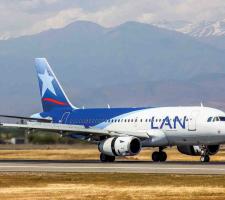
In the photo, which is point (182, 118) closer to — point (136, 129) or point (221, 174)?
point (136, 129)

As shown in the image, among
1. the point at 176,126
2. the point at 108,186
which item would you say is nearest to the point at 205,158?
the point at 176,126

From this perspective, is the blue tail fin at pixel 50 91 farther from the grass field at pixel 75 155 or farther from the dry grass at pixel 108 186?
the dry grass at pixel 108 186

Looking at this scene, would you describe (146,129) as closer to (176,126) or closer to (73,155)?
(176,126)

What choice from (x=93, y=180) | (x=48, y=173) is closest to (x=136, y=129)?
(x=48, y=173)

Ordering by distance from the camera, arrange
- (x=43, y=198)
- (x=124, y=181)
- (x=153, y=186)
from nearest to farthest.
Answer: (x=43, y=198), (x=153, y=186), (x=124, y=181)

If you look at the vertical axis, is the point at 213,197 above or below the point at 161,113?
below

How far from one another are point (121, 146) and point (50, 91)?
16513mm

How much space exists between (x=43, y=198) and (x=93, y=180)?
9080 millimetres

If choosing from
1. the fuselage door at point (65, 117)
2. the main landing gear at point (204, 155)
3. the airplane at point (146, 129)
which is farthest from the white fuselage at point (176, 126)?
the fuselage door at point (65, 117)

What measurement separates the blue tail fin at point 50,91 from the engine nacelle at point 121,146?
1270cm

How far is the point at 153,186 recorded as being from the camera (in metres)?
43.0

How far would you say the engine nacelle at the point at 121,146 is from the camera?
6794 cm

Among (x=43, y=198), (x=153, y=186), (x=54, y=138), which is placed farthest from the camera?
(x=54, y=138)

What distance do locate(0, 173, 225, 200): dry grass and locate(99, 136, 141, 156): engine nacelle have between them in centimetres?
1740
